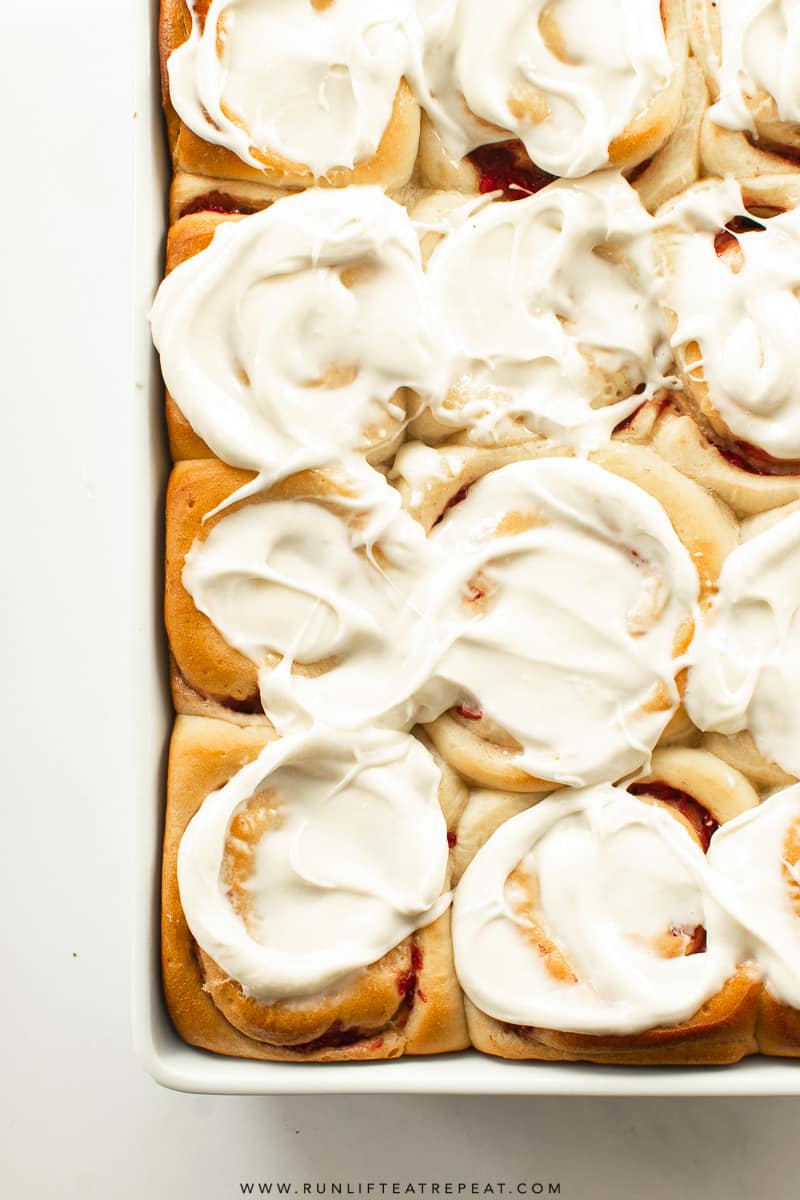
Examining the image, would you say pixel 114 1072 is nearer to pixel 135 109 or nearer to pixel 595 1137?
pixel 595 1137

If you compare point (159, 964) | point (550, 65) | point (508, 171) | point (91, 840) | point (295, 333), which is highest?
point (550, 65)

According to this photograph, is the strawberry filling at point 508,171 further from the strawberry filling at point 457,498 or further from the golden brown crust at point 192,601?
the golden brown crust at point 192,601

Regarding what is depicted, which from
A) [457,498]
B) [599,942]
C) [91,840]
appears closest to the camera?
[599,942]

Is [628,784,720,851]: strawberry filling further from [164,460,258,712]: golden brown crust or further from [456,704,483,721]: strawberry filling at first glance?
[164,460,258,712]: golden brown crust

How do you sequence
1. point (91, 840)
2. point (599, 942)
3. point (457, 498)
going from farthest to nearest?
1. point (91, 840)
2. point (457, 498)
3. point (599, 942)

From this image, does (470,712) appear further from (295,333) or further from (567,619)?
(295,333)

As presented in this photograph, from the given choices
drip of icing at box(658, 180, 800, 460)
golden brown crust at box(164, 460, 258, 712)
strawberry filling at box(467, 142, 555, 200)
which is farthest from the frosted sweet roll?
strawberry filling at box(467, 142, 555, 200)

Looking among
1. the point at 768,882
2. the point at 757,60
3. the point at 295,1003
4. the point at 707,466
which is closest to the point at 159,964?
the point at 295,1003
